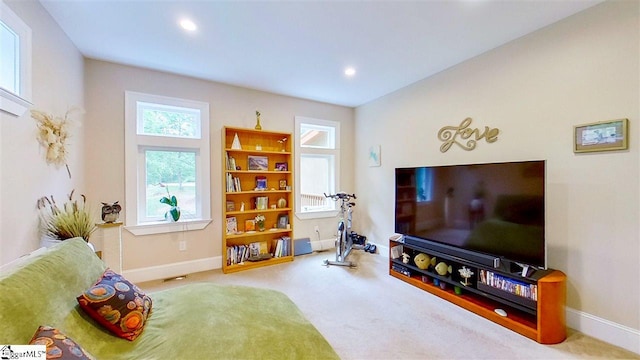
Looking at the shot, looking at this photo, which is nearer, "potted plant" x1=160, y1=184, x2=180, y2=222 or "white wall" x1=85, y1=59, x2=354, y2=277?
"white wall" x1=85, y1=59, x2=354, y2=277

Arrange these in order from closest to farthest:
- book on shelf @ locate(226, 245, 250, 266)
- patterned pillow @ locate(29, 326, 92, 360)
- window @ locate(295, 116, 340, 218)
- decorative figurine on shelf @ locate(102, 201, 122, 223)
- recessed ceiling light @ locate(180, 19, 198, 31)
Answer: patterned pillow @ locate(29, 326, 92, 360), recessed ceiling light @ locate(180, 19, 198, 31), decorative figurine on shelf @ locate(102, 201, 122, 223), book on shelf @ locate(226, 245, 250, 266), window @ locate(295, 116, 340, 218)

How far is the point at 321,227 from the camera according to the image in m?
4.60

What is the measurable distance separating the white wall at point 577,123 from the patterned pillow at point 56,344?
3369 mm

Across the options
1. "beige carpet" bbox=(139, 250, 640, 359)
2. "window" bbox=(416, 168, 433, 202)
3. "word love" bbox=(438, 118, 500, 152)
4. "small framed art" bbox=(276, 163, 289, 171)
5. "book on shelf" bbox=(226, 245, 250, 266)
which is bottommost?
"beige carpet" bbox=(139, 250, 640, 359)

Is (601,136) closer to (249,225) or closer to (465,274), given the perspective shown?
(465,274)

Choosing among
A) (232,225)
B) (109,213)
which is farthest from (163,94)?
(232,225)

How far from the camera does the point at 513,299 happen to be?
2209mm

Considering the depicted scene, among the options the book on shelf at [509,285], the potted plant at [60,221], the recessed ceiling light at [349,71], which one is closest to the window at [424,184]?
the book on shelf at [509,285]

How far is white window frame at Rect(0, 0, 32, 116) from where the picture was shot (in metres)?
1.56

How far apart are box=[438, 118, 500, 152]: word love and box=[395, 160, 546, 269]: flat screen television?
0.51 m

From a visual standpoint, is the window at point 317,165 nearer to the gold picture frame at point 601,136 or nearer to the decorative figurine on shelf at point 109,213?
the decorative figurine on shelf at point 109,213

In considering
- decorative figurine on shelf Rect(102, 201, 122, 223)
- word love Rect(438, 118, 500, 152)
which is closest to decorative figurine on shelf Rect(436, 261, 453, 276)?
word love Rect(438, 118, 500, 152)

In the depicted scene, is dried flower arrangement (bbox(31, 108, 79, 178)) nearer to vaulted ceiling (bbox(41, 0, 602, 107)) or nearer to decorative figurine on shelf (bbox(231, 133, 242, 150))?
vaulted ceiling (bbox(41, 0, 602, 107))

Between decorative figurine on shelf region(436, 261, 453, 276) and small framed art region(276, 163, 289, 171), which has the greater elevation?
small framed art region(276, 163, 289, 171)
